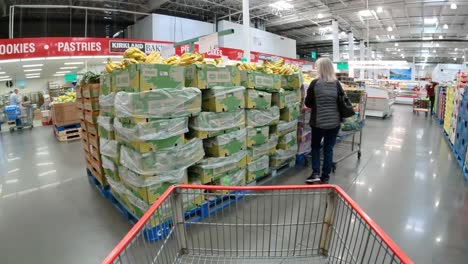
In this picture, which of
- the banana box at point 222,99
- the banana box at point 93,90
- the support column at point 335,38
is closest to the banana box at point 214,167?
the banana box at point 222,99

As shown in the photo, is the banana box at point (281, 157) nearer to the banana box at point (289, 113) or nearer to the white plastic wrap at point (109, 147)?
the banana box at point (289, 113)

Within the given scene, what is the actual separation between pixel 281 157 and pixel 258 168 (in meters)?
0.56

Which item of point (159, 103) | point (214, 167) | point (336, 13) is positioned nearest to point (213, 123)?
point (214, 167)

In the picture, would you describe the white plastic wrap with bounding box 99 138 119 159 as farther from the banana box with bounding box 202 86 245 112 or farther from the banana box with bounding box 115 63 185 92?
the banana box with bounding box 202 86 245 112

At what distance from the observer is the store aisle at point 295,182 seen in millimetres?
2357

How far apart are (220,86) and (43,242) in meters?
2.29

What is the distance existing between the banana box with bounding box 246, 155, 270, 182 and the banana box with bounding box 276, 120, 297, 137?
1.47 feet

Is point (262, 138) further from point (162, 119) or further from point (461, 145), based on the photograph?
point (461, 145)

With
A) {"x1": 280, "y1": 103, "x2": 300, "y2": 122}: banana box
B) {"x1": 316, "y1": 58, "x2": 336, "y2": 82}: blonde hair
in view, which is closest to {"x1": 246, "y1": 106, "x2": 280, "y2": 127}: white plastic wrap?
{"x1": 280, "y1": 103, "x2": 300, "y2": 122}: banana box

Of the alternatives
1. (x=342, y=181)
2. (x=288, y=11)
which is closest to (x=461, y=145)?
(x=342, y=181)

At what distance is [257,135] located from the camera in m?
3.48

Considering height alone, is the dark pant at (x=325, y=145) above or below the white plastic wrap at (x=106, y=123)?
below

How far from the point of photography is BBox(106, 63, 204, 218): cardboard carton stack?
229 centimetres

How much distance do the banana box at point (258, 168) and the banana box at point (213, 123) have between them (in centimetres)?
59
